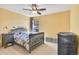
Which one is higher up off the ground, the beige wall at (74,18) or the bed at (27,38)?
the beige wall at (74,18)

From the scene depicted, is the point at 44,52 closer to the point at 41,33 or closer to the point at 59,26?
the point at 41,33

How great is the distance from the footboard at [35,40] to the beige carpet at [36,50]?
52mm


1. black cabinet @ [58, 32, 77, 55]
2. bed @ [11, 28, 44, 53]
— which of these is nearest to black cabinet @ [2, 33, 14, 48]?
bed @ [11, 28, 44, 53]

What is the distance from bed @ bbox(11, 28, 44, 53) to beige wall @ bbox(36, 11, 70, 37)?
11cm

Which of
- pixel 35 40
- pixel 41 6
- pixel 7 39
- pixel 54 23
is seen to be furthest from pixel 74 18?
pixel 7 39

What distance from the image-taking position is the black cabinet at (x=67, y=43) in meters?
1.85

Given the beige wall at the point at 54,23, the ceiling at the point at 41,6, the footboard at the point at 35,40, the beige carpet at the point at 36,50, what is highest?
the ceiling at the point at 41,6

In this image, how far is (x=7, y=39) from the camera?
1907mm

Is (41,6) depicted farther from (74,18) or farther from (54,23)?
(74,18)

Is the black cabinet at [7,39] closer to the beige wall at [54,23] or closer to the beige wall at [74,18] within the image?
the beige wall at [54,23]

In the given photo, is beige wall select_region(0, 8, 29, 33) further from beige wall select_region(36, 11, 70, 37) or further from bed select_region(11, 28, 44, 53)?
beige wall select_region(36, 11, 70, 37)

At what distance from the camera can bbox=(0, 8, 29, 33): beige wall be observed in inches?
74.0

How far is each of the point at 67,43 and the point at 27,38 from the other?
57 centimetres

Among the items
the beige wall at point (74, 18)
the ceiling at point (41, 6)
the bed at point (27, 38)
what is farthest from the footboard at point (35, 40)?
the beige wall at point (74, 18)
